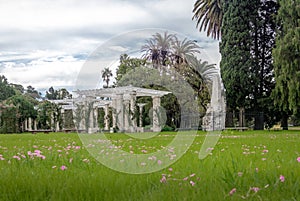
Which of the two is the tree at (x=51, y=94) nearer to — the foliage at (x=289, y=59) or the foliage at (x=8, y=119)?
the foliage at (x=8, y=119)

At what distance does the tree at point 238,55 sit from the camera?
25328mm

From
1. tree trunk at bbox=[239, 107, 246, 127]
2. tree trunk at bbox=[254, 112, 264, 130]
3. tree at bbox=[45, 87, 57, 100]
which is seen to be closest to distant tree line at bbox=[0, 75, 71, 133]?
tree trunk at bbox=[239, 107, 246, 127]

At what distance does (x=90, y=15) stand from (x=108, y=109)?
53.1 feet

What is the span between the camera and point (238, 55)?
25.6 meters

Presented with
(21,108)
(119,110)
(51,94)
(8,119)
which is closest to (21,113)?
(21,108)

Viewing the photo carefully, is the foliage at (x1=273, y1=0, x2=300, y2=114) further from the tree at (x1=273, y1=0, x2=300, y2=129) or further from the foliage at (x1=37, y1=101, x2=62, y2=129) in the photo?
the foliage at (x1=37, y1=101, x2=62, y2=129)

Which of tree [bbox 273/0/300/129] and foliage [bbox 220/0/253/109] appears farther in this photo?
foliage [bbox 220/0/253/109]

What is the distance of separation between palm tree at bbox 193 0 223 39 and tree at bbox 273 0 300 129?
401 inches

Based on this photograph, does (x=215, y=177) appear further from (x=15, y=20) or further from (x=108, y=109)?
(x=108, y=109)

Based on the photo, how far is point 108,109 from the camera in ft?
86.2

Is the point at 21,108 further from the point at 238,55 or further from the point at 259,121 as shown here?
the point at 259,121

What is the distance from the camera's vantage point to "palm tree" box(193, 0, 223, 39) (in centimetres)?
3170

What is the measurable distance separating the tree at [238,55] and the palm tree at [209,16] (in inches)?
199

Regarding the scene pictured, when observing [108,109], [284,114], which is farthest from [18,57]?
[284,114]
